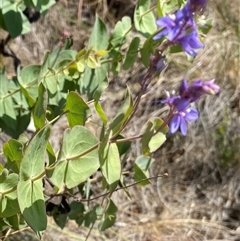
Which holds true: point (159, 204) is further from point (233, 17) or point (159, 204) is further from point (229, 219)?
point (233, 17)

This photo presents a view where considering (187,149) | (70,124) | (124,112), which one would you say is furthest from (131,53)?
(187,149)

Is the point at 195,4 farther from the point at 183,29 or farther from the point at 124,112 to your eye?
the point at 124,112

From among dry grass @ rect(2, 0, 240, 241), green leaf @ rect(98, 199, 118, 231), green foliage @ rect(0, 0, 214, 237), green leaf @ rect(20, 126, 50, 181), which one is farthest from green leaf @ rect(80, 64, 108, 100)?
dry grass @ rect(2, 0, 240, 241)

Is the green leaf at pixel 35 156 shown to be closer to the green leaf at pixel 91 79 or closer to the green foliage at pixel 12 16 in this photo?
the green leaf at pixel 91 79

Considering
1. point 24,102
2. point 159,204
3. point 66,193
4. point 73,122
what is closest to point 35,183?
point 73,122

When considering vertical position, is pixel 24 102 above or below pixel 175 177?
above
